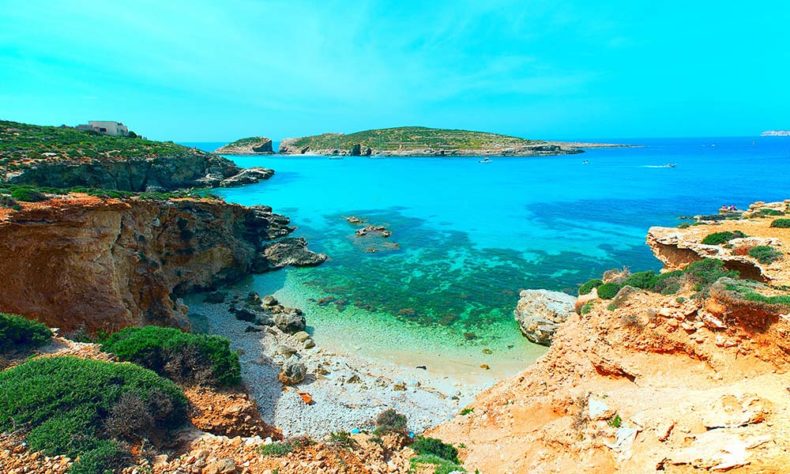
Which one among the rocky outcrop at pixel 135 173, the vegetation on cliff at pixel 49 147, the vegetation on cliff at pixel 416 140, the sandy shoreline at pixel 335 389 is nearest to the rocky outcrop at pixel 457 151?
the vegetation on cliff at pixel 416 140

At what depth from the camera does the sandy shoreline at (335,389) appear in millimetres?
14633

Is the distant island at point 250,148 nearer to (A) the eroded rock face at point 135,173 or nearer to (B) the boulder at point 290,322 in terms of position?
(A) the eroded rock face at point 135,173

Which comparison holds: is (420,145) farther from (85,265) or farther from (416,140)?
(85,265)

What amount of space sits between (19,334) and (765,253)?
24.3m

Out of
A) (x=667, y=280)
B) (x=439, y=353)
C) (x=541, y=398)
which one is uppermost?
(x=667, y=280)

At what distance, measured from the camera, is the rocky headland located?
3594 cm

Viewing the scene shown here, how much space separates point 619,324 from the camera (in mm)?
11656

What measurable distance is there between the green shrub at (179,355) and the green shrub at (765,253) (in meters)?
18.8

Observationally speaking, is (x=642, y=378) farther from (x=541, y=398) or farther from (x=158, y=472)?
Answer: (x=158, y=472)

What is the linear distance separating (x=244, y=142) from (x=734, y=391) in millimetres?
211343

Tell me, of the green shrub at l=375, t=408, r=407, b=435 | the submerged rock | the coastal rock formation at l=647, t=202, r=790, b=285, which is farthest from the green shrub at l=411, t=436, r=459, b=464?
the submerged rock

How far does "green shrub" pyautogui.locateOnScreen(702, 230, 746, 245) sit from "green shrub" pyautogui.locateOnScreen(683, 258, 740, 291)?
3.42 metres

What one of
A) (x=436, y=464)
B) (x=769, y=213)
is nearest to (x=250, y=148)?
(x=769, y=213)

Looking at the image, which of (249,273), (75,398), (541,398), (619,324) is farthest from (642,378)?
(249,273)
